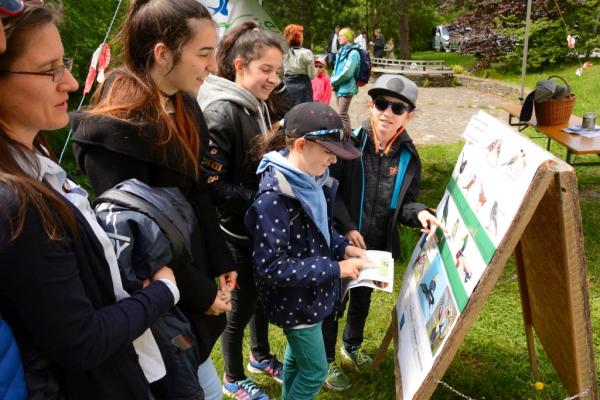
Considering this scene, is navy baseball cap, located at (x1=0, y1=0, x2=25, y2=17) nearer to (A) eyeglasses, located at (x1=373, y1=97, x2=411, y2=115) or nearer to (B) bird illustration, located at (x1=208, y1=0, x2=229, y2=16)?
(A) eyeglasses, located at (x1=373, y1=97, x2=411, y2=115)

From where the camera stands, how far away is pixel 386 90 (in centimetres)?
219

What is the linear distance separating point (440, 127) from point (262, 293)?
808 cm

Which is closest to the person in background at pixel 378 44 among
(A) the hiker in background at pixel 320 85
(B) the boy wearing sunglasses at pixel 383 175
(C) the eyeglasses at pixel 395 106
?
(A) the hiker in background at pixel 320 85

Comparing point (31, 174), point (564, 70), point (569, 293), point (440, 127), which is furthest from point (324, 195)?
point (564, 70)

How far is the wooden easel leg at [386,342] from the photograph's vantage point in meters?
2.29

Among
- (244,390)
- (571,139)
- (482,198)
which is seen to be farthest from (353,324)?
(571,139)

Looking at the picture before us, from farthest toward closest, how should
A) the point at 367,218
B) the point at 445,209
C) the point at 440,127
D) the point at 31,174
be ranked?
the point at 440,127 → the point at 367,218 → the point at 445,209 → the point at 31,174

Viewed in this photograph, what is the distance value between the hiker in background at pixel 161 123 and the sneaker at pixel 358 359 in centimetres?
123

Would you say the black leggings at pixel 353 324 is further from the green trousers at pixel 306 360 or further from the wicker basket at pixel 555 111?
the wicker basket at pixel 555 111

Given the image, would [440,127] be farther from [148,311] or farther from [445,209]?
[148,311]

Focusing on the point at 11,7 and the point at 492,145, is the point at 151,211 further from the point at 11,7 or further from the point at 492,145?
the point at 492,145

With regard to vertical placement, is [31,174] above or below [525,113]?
above

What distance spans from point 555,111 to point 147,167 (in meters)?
4.95

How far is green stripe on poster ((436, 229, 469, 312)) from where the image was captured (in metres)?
1.49
